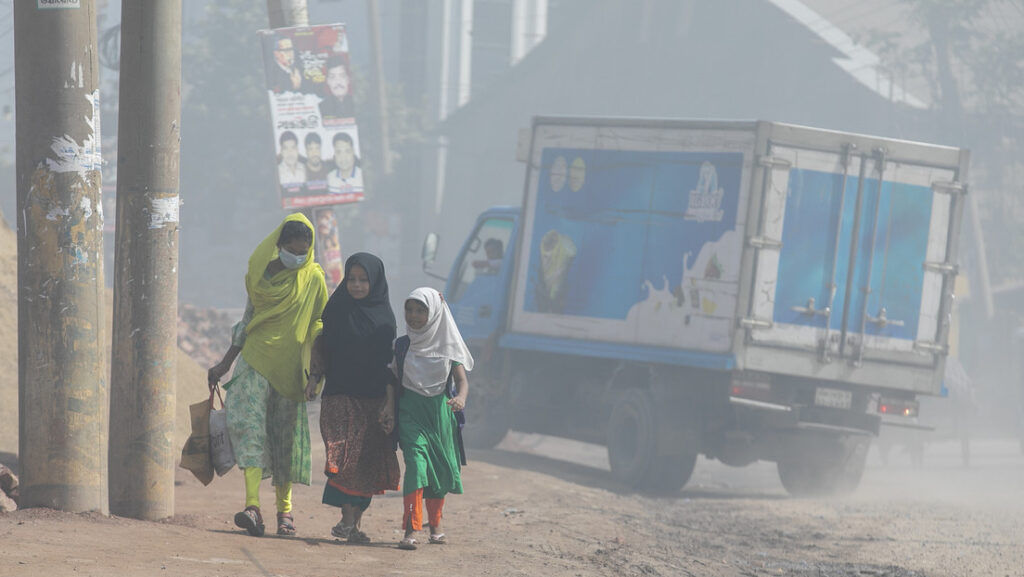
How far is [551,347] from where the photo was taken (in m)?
12.5

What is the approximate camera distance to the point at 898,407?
472 inches

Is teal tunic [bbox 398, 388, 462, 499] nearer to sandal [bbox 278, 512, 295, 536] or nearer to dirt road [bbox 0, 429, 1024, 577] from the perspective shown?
dirt road [bbox 0, 429, 1024, 577]

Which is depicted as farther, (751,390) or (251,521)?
(751,390)

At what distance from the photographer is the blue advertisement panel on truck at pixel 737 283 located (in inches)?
446

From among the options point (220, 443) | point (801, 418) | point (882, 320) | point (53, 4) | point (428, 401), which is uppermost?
point (53, 4)

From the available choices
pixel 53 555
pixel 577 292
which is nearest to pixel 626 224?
pixel 577 292

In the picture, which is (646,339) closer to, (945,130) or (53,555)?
(53,555)

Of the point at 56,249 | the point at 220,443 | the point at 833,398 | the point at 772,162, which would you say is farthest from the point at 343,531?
the point at 833,398

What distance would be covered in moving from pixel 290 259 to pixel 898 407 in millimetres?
7369

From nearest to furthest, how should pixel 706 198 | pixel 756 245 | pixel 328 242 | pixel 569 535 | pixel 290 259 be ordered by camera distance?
1. pixel 290 259
2. pixel 569 535
3. pixel 756 245
4. pixel 706 198
5. pixel 328 242

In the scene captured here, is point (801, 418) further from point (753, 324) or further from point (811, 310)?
point (753, 324)

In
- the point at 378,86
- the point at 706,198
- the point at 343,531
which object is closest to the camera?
Answer: the point at 343,531

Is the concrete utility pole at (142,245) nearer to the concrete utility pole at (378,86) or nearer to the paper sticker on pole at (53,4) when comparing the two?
the paper sticker on pole at (53,4)

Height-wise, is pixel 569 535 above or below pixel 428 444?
below
